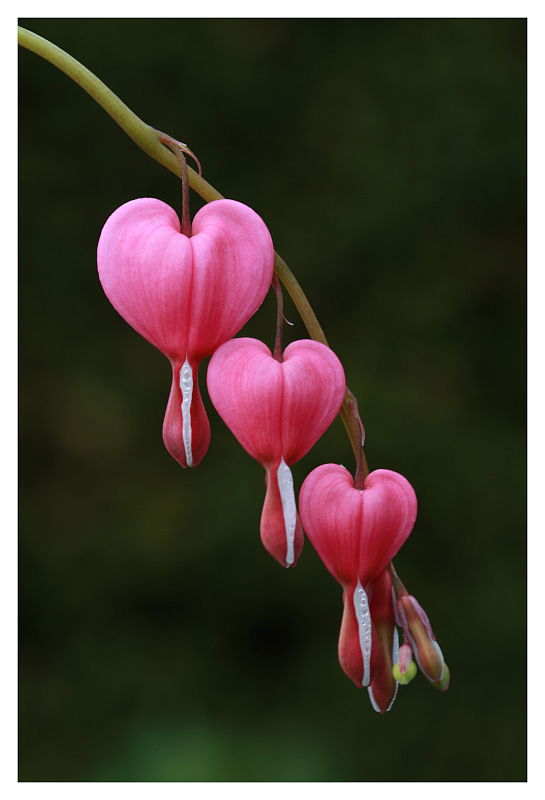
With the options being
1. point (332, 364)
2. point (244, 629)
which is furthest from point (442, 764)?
point (332, 364)

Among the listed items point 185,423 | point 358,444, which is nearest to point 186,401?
point 185,423

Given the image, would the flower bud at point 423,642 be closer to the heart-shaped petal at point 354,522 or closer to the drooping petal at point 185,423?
the heart-shaped petal at point 354,522

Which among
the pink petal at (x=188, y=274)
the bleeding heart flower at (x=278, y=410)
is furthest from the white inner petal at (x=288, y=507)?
the pink petal at (x=188, y=274)

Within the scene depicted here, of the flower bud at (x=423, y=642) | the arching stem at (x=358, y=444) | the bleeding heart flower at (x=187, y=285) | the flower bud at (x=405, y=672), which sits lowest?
the flower bud at (x=405, y=672)

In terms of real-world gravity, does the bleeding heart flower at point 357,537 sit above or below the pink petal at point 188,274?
below

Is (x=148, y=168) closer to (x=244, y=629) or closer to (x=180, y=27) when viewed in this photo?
(x=180, y=27)

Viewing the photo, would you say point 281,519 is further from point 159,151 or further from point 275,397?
point 159,151

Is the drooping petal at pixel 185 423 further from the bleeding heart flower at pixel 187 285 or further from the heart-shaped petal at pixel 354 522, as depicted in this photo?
the heart-shaped petal at pixel 354 522
